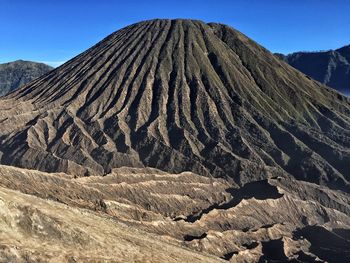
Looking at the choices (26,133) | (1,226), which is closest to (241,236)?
(1,226)

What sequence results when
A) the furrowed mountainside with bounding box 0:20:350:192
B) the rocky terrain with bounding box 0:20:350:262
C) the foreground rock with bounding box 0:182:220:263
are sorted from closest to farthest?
the foreground rock with bounding box 0:182:220:263, the rocky terrain with bounding box 0:20:350:262, the furrowed mountainside with bounding box 0:20:350:192

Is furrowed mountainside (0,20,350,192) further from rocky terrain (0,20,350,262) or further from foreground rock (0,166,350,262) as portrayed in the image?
foreground rock (0,166,350,262)

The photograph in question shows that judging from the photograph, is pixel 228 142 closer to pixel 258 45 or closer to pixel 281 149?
pixel 281 149

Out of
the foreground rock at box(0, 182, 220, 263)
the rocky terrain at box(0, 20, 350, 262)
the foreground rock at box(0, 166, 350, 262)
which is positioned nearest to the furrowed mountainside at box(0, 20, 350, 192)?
the rocky terrain at box(0, 20, 350, 262)

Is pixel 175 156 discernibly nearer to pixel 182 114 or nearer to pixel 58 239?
pixel 182 114

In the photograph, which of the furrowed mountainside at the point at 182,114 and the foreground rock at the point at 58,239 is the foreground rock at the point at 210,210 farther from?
the furrowed mountainside at the point at 182,114

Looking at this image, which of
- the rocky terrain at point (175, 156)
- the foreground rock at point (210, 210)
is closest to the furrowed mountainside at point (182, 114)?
the rocky terrain at point (175, 156)

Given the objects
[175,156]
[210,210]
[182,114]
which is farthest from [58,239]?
[182,114]
